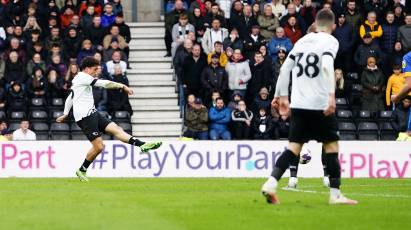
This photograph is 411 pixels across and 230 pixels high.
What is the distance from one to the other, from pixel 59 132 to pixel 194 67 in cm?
380

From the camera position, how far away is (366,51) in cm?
3075

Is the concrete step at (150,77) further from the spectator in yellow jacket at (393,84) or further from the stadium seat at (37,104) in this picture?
the spectator in yellow jacket at (393,84)

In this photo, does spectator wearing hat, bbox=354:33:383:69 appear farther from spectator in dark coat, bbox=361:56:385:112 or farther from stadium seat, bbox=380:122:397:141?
stadium seat, bbox=380:122:397:141

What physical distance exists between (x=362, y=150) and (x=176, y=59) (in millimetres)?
6905

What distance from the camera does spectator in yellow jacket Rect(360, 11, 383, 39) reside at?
30875 mm

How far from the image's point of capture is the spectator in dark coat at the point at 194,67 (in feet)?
99.6

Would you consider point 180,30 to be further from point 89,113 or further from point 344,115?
point 89,113

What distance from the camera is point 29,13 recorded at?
3122cm

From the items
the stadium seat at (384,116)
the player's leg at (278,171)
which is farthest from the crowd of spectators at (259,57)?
the player's leg at (278,171)

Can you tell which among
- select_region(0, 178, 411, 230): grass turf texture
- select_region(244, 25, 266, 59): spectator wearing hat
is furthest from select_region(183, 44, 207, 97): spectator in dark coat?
select_region(0, 178, 411, 230): grass turf texture

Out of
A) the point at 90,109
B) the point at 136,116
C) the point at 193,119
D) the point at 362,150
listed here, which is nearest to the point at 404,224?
the point at 90,109

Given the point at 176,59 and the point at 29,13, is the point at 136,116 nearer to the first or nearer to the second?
the point at 176,59

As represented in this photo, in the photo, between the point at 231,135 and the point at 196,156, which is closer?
the point at 196,156

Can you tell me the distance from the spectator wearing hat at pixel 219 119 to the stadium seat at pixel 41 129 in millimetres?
4096
